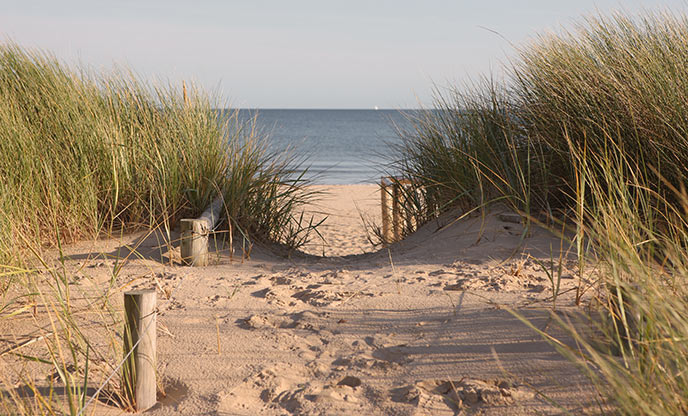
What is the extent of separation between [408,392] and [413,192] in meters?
3.02

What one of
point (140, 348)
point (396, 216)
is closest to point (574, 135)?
point (396, 216)

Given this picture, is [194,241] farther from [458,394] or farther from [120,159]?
[458,394]

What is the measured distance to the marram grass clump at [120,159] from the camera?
4.27 metres

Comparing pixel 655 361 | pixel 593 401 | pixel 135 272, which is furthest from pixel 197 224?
pixel 655 361

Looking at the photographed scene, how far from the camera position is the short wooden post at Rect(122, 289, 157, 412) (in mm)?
2256

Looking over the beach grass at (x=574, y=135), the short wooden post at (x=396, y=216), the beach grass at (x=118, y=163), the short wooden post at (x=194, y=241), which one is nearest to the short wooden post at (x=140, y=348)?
the beach grass at (x=118, y=163)

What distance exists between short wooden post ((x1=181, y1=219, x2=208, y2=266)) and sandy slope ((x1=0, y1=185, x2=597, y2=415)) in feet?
0.34

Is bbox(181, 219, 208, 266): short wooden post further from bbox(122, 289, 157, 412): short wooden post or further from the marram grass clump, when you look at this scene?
bbox(122, 289, 157, 412): short wooden post

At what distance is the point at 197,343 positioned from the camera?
289 cm

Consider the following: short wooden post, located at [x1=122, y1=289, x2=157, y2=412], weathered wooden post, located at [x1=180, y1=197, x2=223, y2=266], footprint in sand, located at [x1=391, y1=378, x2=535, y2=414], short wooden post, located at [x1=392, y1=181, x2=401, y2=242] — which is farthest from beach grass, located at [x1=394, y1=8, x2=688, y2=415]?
short wooden post, located at [x1=122, y1=289, x2=157, y2=412]

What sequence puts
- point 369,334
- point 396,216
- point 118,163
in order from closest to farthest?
point 369,334
point 118,163
point 396,216

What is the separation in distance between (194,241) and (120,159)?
1044mm

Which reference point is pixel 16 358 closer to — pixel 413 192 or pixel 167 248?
pixel 167 248

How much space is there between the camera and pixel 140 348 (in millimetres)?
2275
